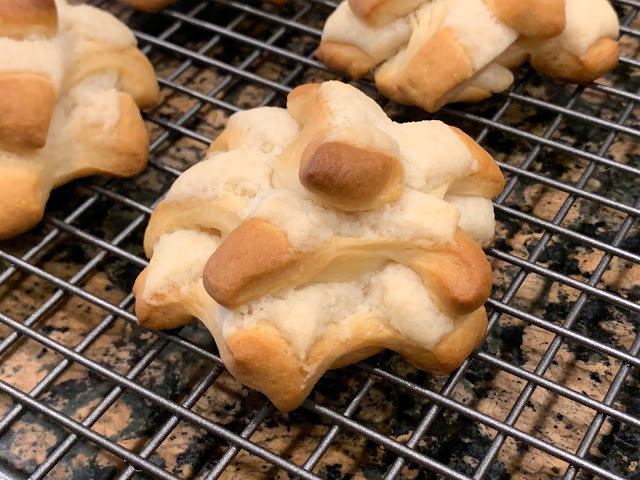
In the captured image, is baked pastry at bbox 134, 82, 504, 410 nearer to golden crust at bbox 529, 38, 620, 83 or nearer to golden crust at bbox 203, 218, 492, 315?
golden crust at bbox 203, 218, 492, 315

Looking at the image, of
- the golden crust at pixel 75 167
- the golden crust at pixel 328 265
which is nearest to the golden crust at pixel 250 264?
the golden crust at pixel 328 265

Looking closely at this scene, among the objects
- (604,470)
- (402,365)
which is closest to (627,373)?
(604,470)

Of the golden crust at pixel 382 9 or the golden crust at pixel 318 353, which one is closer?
the golden crust at pixel 318 353

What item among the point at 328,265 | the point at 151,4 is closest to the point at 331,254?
the point at 328,265

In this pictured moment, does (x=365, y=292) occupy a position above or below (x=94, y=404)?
above

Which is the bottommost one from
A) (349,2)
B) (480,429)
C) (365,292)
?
(480,429)

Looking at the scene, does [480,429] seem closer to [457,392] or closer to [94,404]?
[457,392]

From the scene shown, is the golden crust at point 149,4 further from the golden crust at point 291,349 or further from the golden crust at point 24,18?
the golden crust at point 291,349

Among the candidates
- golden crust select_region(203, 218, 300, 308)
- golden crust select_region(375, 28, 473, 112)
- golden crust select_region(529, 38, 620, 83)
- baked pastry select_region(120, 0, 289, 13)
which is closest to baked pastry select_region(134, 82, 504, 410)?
golden crust select_region(203, 218, 300, 308)
